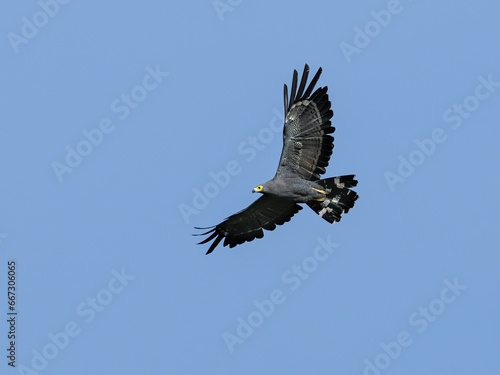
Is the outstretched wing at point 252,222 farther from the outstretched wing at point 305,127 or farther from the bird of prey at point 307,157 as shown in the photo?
the outstretched wing at point 305,127

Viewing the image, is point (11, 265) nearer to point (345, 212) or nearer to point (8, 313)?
point (8, 313)

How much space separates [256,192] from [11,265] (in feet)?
24.8

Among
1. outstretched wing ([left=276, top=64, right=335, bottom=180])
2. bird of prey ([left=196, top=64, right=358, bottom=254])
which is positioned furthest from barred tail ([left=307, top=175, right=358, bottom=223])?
outstretched wing ([left=276, top=64, right=335, bottom=180])

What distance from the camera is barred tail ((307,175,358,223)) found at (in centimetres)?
3022

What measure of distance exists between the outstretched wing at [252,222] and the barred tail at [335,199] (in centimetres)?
95

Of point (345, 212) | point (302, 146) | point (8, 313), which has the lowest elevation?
point (345, 212)

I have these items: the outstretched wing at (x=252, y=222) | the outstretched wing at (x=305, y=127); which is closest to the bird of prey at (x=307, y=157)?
the outstretched wing at (x=305, y=127)

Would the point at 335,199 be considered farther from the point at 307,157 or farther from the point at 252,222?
the point at 252,222

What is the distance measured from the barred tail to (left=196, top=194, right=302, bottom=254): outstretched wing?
95 cm

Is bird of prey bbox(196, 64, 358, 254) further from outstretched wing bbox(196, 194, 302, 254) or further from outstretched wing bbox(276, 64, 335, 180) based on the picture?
outstretched wing bbox(196, 194, 302, 254)

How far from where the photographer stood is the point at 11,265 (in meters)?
30.8

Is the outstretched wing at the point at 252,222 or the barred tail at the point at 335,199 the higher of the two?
the outstretched wing at the point at 252,222

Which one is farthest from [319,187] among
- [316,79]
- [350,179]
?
[316,79]

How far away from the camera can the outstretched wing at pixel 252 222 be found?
3142cm
